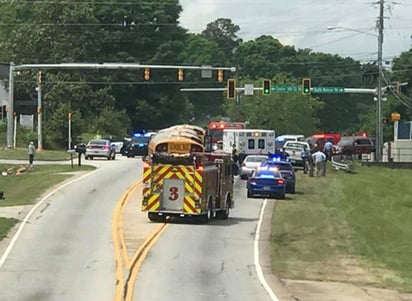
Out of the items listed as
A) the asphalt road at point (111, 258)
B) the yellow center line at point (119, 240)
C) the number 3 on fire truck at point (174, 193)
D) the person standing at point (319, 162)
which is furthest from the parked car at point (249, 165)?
the number 3 on fire truck at point (174, 193)

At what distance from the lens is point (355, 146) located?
77562mm

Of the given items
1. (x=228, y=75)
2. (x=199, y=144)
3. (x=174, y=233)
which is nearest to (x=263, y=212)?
(x=199, y=144)

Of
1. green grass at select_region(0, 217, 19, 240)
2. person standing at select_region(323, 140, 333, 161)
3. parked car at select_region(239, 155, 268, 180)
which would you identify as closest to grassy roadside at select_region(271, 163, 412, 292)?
parked car at select_region(239, 155, 268, 180)

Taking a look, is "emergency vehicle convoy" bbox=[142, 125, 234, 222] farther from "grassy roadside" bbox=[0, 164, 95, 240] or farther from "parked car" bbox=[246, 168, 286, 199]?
"parked car" bbox=[246, 168, 286, 199]

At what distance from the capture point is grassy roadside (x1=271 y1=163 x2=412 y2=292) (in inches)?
957

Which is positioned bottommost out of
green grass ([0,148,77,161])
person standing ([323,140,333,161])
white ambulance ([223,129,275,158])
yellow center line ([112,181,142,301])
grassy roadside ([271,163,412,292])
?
grassy roadside ([271,163,412,292])

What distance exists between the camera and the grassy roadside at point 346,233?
24297 mm

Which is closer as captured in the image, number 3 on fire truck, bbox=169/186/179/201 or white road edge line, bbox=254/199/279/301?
white road edge line, bbox=254/199/279/301

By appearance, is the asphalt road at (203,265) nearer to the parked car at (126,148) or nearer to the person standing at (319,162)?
the person standing at (319,162)

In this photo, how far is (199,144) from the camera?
33625 millimetres

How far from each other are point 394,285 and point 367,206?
20.3 meters

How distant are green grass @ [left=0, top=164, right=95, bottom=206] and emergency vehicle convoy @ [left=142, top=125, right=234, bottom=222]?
741cm

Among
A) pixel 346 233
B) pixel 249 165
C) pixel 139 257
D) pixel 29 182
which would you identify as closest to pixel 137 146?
pixel 249 165

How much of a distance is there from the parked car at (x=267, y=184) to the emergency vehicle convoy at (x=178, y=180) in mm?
9371
